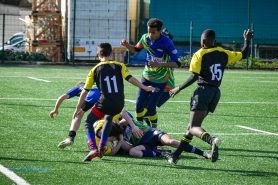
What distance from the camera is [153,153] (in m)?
9.32

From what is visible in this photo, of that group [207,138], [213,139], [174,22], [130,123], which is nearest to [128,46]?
[130,123]

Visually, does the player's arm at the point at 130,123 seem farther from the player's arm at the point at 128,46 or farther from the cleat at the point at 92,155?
the player's arm at the point at 128,46

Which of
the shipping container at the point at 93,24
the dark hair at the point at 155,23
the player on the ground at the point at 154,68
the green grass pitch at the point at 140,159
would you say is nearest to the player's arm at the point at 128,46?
the player on the ground at the point at 154,68

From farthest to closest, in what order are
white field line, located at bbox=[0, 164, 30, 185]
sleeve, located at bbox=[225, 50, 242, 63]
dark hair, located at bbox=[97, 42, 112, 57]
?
sleeve, located at bbox=[225, 50, 242, 63]
dark hair, located at bbox=[97, 42, 112, 57]
white field line, located at bbox=[0, 164, 30, 185]

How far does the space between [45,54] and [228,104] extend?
18959mm

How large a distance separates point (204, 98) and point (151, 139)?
3.86 ft

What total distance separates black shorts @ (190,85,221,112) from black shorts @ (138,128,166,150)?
3.02 ft

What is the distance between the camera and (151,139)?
9586 millimetres

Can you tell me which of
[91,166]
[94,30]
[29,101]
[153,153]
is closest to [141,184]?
[91,166]

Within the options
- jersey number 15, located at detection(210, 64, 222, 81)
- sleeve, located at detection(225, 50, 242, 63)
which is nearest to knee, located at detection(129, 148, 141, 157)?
jersey number 15, located at detection(210, 64, 222, 81)

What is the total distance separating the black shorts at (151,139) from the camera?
9.57m

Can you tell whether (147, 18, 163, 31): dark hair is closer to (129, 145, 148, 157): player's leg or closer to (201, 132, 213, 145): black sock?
(129, 145, 148, 157): player's leg

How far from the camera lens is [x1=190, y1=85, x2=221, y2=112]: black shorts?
884 centimetres

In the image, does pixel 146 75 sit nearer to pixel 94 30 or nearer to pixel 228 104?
pixel 228 104
